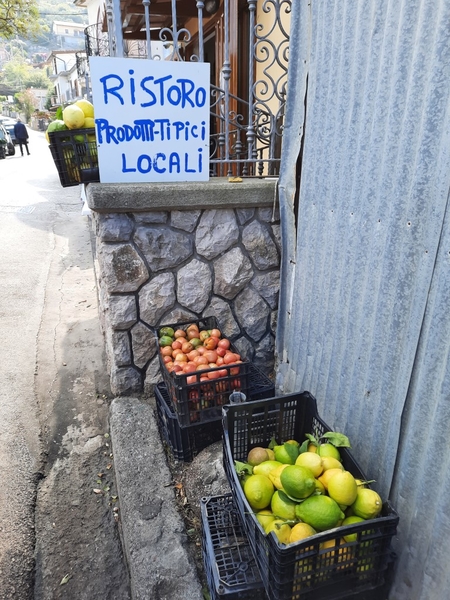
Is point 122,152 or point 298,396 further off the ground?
point 122,152

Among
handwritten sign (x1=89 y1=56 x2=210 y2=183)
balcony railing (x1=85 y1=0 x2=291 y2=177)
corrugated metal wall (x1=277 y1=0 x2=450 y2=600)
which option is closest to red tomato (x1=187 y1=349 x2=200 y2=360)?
corrugated metal wall (x1=277 y1=0 x2=450 y2=600)

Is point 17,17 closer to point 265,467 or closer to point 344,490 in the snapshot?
point 265,467

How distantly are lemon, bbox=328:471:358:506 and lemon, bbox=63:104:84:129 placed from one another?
275 centimetres

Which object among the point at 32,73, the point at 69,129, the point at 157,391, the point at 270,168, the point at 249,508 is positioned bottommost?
the point at 157,391

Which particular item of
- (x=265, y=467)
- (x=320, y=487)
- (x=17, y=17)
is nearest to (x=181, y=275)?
(x=265, y=467)

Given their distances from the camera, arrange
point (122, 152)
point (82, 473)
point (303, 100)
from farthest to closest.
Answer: point (82, 473), point (122, 152), point (303, 100)

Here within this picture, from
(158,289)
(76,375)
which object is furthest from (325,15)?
(76,375)

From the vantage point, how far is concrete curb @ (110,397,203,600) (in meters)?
2.09

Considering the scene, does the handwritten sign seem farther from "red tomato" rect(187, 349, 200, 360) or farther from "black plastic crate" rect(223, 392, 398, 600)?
"black plastic crate" rect(223, 392, 398, 600)

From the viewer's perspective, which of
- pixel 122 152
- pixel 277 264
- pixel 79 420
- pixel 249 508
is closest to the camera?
pixel 249 508

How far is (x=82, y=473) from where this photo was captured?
10.3 feet

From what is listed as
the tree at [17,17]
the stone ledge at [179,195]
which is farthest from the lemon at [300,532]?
the tree at [17,17]

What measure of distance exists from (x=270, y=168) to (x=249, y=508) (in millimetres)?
2692

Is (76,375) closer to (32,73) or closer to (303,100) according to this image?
(303,100)
